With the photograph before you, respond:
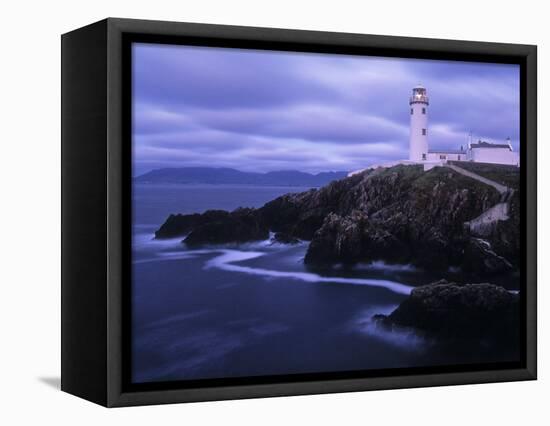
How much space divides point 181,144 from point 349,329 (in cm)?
218

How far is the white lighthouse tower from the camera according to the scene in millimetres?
11578

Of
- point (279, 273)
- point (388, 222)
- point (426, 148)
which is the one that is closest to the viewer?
point (279, 273)

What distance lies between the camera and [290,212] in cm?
1119

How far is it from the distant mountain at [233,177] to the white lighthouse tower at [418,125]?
28.6 inches

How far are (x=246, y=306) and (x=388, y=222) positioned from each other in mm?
1556

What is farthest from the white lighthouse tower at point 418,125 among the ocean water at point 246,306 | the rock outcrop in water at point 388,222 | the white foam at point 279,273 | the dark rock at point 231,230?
the dark rock at point 231,230

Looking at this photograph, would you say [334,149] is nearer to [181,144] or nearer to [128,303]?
[181,144]

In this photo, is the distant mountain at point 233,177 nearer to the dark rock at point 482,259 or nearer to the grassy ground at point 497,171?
the grassy ground at point 497,171

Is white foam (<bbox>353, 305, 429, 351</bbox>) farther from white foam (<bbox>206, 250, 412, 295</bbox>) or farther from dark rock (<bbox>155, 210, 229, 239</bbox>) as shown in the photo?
dark rock (<bbox>155, 210, 229, 239</bbox>)

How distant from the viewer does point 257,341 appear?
35.9ft

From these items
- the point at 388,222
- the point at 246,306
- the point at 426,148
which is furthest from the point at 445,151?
the point at 246,306

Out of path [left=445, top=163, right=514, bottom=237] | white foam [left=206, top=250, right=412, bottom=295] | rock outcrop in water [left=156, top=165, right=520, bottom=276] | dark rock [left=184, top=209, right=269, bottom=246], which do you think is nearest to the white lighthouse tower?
rock outcrop in water [left=156, top=165, right=520, bottom=276]

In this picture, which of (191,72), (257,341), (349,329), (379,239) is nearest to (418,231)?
(379,239)

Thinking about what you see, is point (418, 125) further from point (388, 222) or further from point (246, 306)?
point (246, 306)
